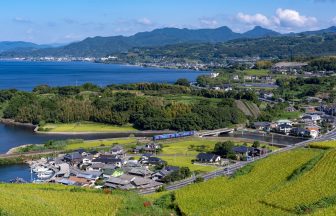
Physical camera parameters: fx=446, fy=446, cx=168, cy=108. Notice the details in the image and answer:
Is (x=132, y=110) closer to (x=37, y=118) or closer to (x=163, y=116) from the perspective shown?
(x=163, y=116)

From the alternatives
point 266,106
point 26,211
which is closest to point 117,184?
point 26,211

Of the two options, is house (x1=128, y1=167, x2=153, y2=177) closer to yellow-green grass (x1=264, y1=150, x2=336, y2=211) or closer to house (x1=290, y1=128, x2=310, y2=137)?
yellow-green grass (x1=264, y1=150, x2=336, y2=211)

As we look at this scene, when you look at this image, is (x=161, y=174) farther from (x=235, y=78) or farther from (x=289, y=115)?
(x=235, y=78)

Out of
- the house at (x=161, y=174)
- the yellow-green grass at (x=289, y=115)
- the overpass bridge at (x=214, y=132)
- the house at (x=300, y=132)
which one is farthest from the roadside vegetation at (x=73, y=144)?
A: the yellow-green grass at (x=289, y=115)

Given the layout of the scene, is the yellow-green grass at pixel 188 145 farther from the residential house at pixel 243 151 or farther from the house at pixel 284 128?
the house at pixel 284 128

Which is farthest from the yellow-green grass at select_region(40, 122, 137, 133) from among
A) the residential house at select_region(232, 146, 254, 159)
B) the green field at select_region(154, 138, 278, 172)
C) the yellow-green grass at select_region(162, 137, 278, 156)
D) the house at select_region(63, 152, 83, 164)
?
the residential house at select_region(232, 146, 254, 159)

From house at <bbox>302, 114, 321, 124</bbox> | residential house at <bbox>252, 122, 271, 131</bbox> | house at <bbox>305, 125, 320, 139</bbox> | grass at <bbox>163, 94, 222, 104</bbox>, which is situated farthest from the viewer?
grass at <bbox>163, 94, 222, 104</bbox>

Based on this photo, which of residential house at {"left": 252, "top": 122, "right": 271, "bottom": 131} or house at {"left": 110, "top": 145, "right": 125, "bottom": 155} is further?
residential house at {"left": 252, "top": 122, "right": 271, "bottom": 131}
